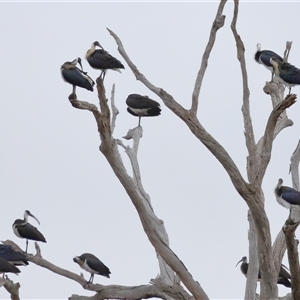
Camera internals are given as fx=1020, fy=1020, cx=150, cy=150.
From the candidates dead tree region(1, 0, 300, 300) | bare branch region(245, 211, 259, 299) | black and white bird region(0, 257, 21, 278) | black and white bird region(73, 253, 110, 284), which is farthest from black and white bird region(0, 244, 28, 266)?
bare branch region(245, 211, 259, 299)

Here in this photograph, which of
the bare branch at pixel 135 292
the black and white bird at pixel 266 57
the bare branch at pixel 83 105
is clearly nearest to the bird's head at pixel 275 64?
the black and white bird at pixel 266 57

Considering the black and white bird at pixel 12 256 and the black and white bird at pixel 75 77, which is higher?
the black and white bird at pixel 75 77

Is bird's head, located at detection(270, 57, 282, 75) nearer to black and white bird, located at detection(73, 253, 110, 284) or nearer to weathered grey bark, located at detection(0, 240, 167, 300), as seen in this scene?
weathered grey bark, located at detection(0, 240, 167, 300)

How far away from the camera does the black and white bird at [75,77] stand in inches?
585

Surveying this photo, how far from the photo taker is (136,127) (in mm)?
17062

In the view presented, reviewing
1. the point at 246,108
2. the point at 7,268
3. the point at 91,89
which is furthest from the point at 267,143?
the point at 7,268

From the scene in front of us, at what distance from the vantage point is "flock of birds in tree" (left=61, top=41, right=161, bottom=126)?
14969 millimetres

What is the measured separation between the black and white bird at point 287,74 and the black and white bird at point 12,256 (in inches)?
197

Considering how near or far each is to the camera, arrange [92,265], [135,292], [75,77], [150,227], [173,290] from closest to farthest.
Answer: [150,227] → [173,290] → [135,292] → [75,77] → [92,265]

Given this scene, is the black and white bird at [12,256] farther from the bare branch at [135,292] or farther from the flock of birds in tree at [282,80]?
the flock of birds in tree at [282,80]

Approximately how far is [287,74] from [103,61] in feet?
9.29

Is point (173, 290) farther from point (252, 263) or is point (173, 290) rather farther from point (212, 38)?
point (212, 38)

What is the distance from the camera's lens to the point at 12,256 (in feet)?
55.3

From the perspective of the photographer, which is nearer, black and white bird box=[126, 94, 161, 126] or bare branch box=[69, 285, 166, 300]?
bare branch box=[69, 285, 166, 300]
